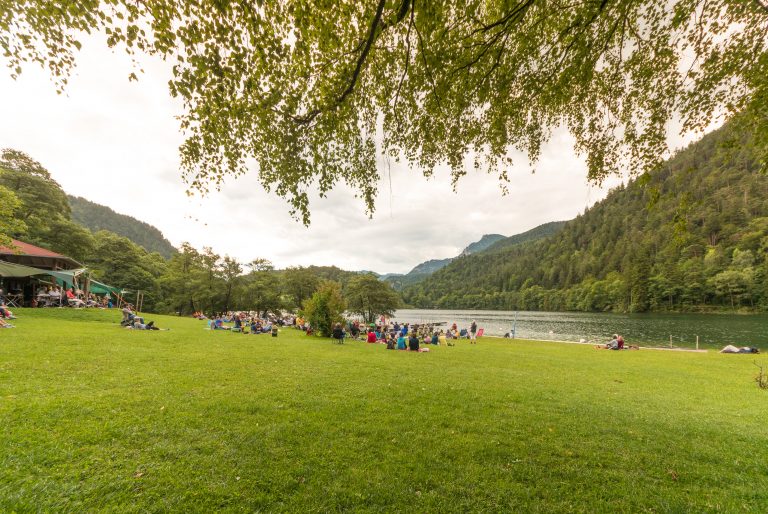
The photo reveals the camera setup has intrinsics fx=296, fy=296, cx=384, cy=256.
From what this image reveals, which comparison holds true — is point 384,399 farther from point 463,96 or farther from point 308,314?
point 308,314

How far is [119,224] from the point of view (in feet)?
412

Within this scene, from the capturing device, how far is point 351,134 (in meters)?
6.54

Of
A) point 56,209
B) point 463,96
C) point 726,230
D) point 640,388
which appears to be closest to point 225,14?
point 463,96

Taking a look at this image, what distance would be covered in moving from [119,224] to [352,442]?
165638 millimetres

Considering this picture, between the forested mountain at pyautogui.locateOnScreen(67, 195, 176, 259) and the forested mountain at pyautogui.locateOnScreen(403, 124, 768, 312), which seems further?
the forested mountain at pyautogui.locateOnScreen(67, 195, 176, 259)

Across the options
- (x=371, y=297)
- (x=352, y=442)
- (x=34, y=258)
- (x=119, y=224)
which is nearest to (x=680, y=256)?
(x=371, y=297)

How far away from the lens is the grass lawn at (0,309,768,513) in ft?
10.9

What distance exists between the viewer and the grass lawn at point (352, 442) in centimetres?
331

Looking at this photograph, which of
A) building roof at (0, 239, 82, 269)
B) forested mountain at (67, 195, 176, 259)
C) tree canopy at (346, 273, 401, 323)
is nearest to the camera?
building roof at (0, 239, 82, 269)

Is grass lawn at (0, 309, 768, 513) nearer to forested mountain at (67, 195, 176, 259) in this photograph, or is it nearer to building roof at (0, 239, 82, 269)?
building roof at (0, 239, 82, 269)

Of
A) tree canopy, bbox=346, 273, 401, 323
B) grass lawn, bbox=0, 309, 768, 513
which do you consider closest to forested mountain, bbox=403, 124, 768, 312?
grass lawn, bbox=0, 309, 768, 513

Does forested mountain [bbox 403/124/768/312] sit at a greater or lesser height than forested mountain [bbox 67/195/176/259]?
lesser

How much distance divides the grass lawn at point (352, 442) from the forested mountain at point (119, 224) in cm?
13221

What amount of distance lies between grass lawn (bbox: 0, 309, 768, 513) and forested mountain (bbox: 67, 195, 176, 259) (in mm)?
132210
